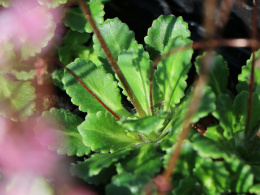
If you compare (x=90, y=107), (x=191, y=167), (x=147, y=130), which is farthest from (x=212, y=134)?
(x=90, y=107)

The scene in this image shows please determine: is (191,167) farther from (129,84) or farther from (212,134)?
(129,84)

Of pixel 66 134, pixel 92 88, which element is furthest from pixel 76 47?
pixel 66 134

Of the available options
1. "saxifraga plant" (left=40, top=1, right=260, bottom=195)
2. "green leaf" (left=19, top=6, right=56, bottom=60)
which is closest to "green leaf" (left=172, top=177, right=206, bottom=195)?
"saxifraga plant" (left=40, top=1, right=260, bottom=195)

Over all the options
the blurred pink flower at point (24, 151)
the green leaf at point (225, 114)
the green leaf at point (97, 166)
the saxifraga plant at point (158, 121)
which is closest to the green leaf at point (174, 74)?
the saxifraga plant at point (158, 121)

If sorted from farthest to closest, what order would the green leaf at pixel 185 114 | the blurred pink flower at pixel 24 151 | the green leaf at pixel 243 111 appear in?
the blurred pink flower at pixel 24 151, the green leaf at pixel 243 111, the green leaf at pixel 185 114

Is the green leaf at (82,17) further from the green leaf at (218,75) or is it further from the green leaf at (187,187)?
the green leaf at (187,187)

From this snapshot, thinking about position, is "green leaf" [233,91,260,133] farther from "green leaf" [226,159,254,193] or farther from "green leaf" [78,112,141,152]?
"green leaf" [78,112,141,152]
